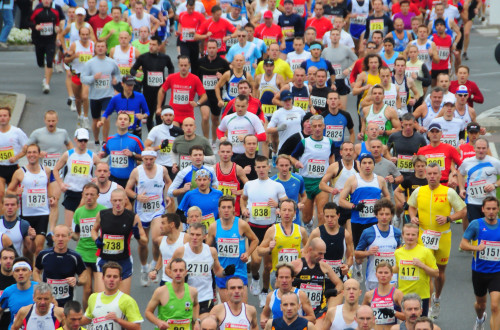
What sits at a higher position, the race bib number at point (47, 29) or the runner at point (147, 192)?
the race bib number at point (47, 29)

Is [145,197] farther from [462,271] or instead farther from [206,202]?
[462,271]

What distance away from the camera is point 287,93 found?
20.8 m

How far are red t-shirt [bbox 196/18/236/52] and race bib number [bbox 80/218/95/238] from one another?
9.47 m

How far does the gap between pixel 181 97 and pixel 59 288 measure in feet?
21.9

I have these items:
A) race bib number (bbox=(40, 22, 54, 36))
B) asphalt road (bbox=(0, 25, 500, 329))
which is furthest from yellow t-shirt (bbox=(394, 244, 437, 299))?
race bib number (bbox=(40, 22, 54, 36))

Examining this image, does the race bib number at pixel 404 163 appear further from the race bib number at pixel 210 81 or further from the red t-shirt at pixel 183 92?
the race bib number at pixel 210 81

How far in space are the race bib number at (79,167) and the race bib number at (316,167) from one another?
11.0ft

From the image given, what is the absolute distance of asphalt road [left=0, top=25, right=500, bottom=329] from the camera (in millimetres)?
17375

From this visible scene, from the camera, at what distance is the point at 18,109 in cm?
2614

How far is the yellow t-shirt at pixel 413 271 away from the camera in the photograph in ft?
50.9

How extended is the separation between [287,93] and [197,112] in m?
6.57

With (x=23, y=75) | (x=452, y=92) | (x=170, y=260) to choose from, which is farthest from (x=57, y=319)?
(x=23, y=75)

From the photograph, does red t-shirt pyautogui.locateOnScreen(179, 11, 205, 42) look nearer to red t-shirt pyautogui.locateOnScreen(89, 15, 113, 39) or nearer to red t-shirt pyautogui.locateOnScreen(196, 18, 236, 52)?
red t-shirt pyautogui.locateOnScreen(196, 18, 236, 52)

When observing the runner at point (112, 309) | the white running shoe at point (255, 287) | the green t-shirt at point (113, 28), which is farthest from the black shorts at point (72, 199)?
the green t-shirt at point (113, 28)
